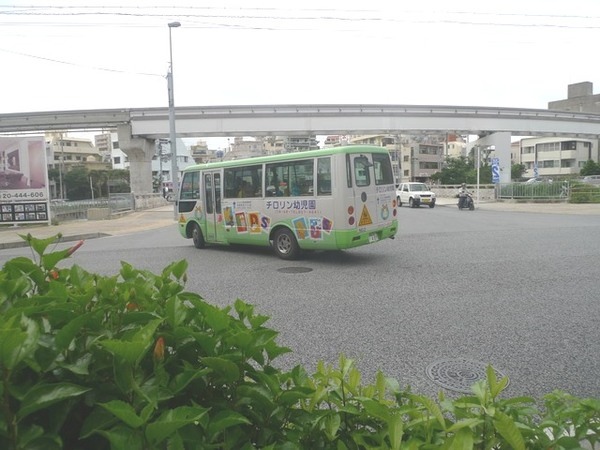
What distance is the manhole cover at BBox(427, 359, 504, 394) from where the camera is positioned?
3.92 m

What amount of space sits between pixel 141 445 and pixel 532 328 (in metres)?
5.37

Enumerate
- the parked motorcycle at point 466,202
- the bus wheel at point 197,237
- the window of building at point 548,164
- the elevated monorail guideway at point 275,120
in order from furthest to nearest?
the window of building at point 548,164
the elevated monorail guideway at point 275,120
the parked motorcycle at point 466,202
the bus wheel at point 197,237

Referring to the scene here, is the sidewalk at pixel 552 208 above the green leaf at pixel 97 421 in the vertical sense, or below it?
below

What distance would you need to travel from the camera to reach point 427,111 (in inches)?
1502

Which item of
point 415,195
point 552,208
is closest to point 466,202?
point 415,195

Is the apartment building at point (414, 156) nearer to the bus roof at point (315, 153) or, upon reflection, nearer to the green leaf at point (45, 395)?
the bus roof at point (315, 153)

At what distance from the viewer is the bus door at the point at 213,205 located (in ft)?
40.9

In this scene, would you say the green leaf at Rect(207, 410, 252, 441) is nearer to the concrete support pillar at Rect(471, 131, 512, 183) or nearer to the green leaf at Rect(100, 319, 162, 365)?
the green leaf at Rect(100, 319, 162, 365)

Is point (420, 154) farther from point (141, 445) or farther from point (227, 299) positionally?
point (141, 445)

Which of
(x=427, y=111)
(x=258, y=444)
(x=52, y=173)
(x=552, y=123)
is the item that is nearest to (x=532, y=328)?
(x=258, y=444)

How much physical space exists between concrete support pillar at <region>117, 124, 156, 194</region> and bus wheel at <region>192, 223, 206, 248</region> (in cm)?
2511

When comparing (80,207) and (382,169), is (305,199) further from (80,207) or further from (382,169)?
(80,207)

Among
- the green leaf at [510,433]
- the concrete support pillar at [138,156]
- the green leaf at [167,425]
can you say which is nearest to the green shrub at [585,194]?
the concrete support pillar at [138,156]

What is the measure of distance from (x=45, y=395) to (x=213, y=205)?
460 inches
